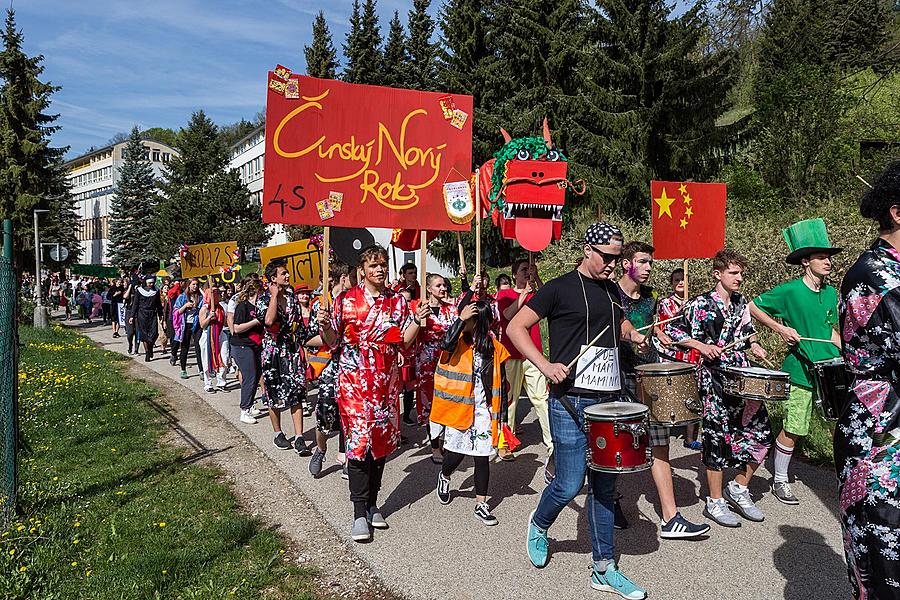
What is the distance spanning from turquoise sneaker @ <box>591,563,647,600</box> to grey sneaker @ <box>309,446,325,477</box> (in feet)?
10.5

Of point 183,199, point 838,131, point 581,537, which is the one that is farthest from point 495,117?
point 183,199

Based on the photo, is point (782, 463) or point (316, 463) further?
point (316, 463)

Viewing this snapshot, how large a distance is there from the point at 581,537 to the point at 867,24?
54.9ft

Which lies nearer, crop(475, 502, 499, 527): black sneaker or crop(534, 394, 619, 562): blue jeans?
crop(534, 394, 619, 562): blue jeans

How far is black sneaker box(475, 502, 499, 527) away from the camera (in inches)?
203

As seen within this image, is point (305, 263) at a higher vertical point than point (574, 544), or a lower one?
higher

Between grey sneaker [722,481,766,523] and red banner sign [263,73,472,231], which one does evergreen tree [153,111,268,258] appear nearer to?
red banner sign [263,73,472,231]

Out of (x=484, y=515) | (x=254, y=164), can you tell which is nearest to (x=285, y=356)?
(x=484, y=515)

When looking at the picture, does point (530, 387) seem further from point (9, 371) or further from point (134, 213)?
point (134, 213)

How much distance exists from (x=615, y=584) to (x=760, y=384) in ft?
5.57

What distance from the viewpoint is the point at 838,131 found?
18797 mm

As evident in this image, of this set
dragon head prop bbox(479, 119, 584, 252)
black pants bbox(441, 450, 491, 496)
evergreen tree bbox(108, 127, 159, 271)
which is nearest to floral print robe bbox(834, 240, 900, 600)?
black pants bbox(441, 450, 491, 496)

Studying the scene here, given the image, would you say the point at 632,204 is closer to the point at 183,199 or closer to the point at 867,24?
the point at 867,24

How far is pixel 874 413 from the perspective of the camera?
2469mm
